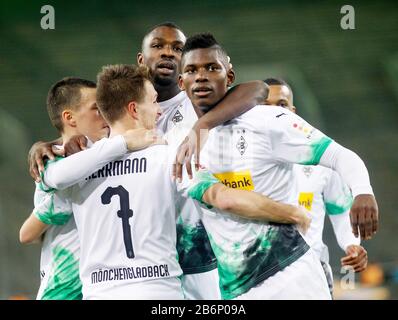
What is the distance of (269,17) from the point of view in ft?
18.7

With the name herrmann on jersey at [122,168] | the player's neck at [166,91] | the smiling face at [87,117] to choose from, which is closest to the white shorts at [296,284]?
the name herrmann on jersey at [122,168]

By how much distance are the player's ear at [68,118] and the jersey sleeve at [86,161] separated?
1.51ft

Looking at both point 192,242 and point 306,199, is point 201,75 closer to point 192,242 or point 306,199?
point 192,242

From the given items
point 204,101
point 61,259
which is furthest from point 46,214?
point 204,101

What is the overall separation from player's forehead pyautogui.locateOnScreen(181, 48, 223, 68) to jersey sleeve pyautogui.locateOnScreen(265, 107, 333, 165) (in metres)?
0.41

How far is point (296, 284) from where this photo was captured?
3135 mm

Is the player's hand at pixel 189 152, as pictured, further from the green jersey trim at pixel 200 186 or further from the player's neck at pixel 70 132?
the player's neck at pixel 70 132

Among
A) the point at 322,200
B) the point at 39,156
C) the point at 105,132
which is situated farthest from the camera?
the point at 322,200

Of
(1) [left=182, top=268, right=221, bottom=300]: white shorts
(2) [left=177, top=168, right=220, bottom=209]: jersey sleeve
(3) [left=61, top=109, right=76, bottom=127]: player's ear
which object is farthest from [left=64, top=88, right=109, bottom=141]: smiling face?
(1) [left=182, top=268, right=221, bottom=300]: white shorts

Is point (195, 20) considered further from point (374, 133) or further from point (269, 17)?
point (374, 133)

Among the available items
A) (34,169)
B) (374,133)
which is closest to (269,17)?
(374,133)

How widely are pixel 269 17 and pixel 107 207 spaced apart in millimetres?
3106

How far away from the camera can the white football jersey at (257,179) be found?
124 inches

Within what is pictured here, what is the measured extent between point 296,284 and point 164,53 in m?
1.56
